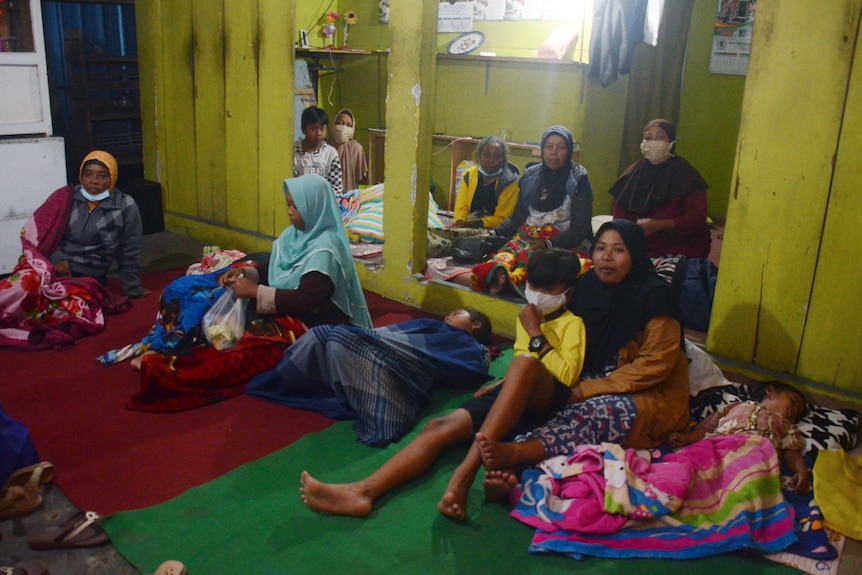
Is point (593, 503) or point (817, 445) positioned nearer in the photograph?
point (593, 503)

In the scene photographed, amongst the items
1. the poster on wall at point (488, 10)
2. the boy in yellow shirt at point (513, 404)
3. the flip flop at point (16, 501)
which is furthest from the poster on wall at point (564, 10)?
the flip flop at point (16, 501)

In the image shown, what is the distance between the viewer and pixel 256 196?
5.72 m

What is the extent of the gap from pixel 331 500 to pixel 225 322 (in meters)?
1.24

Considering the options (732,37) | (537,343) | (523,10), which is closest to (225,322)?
(537,343)

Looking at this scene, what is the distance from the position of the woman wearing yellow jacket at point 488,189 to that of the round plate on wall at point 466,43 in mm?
2097

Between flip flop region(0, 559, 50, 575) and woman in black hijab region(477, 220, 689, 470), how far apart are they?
5.00 feet

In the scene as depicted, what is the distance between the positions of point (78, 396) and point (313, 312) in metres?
1.12

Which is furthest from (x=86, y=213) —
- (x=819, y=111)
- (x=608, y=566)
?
(x=819, y=111)

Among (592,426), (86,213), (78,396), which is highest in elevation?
(86,213)

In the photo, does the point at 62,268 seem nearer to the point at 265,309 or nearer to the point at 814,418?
the point at 265,309

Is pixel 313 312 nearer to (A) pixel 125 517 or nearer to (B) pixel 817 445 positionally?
(A) pixel 125 517

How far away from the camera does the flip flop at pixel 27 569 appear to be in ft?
7.04

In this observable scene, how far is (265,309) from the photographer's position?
352 centimetres

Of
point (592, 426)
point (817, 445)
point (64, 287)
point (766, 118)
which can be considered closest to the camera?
point (592, 426)
